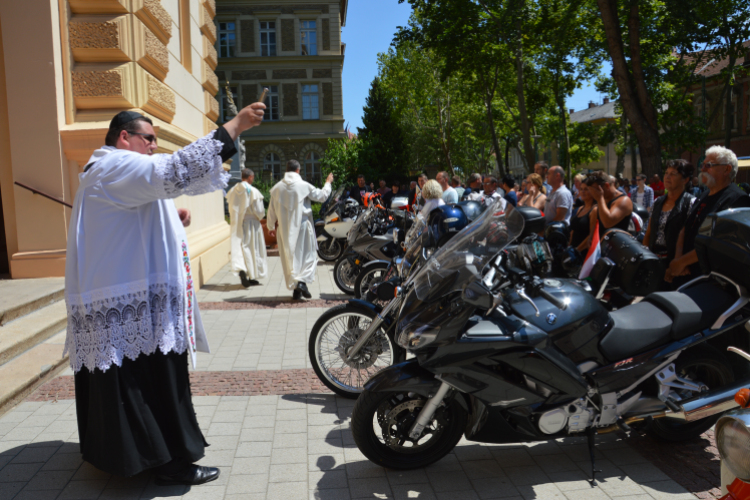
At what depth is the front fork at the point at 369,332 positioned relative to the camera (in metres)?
4.28

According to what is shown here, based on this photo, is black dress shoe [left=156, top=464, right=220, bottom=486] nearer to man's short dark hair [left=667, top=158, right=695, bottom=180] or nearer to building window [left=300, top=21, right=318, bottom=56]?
man's short dark hair [left=667, top=158, right=695, bottom=180]

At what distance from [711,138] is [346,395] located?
4909 cm

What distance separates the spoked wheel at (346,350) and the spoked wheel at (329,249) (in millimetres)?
8504

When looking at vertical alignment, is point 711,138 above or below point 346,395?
above

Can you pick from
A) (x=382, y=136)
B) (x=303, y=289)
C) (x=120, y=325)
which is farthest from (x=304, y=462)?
(x=382, y=136)

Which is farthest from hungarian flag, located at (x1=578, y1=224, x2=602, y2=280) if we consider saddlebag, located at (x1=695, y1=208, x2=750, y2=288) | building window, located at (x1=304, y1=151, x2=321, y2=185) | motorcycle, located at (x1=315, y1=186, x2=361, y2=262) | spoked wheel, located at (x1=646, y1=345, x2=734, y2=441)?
building window, located at (x1=304, y1=151, x2=321, y2=185)

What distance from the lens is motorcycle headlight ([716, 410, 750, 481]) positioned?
1.85 meters

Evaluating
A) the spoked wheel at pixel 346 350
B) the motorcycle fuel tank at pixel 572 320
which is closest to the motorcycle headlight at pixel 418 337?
the motorcycle fuel tank at pixel 572 320

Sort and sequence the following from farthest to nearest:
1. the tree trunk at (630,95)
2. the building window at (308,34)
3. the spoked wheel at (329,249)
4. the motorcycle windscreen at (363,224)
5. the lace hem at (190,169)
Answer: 1. the building window at (308,34)
2. the spoked wheel at (329,249)
3. the tree trunk at (630,95)
4. the motorcycle windscreen at (363,224)
5. the lace hem at (190,169)

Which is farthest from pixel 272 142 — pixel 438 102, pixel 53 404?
pixel 53 404

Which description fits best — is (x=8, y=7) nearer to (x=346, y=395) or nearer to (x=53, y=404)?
(x=53, y=404)

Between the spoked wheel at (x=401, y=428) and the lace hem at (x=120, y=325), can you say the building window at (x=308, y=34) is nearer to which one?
the lace hem at (x=120, y=325)

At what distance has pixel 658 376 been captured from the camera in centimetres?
345

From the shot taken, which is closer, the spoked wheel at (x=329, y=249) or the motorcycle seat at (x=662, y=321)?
the motorcycle seat at (x=662, y=321)
